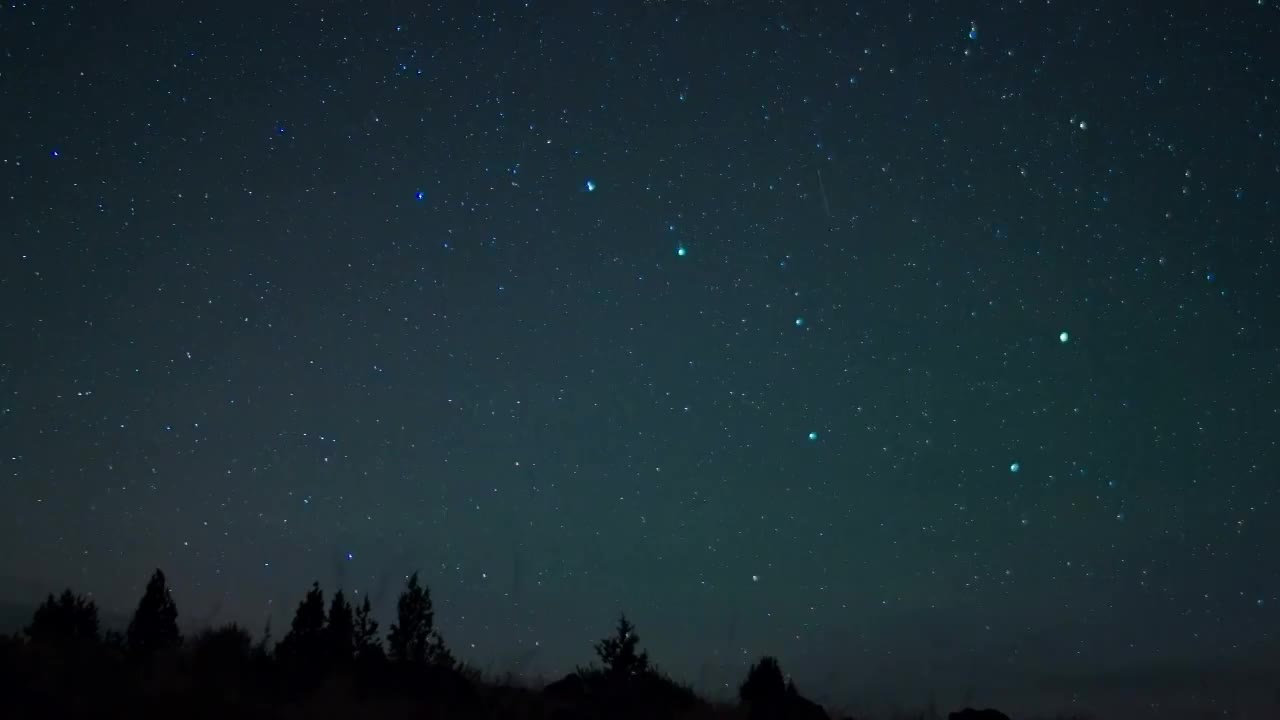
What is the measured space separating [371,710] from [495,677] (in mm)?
5292

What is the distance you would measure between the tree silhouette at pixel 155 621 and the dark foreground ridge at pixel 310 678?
0.02 metres

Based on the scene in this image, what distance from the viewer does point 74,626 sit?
18.6 metres

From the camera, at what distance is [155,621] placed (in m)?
18.6

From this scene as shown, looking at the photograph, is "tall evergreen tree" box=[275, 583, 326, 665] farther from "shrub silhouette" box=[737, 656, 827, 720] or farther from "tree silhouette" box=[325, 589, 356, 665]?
"shrub silhouette" box=[737, 656, 827, 720]

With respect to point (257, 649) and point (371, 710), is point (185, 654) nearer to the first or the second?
point (257, 649)

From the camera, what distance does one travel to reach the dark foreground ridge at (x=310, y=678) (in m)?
12.2

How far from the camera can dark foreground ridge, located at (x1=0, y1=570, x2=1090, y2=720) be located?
482 inches

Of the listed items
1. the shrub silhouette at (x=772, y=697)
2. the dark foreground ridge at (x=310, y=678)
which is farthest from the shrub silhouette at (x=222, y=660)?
the shrub silhouette at (x=772, y=697)

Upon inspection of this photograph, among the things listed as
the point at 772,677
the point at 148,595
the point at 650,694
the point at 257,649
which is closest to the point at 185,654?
the point at 257,649

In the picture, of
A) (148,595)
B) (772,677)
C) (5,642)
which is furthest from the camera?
(772,677)

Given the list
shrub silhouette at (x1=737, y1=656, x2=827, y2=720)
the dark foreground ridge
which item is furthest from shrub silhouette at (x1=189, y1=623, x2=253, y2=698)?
shrub silhouette at (x1=737, y1=656, x2=827, y2=720)

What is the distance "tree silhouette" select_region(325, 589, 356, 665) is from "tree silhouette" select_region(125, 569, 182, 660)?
2749mm

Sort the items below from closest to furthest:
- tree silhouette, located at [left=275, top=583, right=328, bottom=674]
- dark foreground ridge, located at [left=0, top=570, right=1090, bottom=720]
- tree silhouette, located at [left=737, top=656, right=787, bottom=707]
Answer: dark foreground ridge, located at [left=0, top=570, right=1090, bottom=720] → tree silhouette, located at [left=275, top=583, right=328, bottom=674] → tree silhouette, located at [left=737, top=656, right=787, bottom=707]

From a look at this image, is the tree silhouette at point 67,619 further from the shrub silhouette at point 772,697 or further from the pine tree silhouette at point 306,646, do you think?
the shrub silhouette at point 772,697
